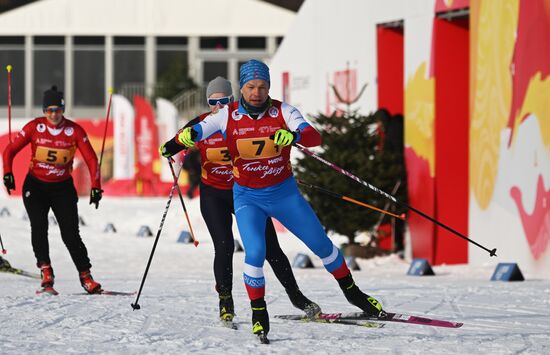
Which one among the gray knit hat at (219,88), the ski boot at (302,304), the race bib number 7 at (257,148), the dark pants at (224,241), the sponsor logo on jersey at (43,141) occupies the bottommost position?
the ski boot at (302,304)

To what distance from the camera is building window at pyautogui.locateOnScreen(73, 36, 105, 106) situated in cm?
4244

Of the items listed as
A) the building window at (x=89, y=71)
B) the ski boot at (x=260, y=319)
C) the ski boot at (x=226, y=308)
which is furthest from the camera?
the building window at (x=89, y=71)

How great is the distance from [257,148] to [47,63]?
3552cm

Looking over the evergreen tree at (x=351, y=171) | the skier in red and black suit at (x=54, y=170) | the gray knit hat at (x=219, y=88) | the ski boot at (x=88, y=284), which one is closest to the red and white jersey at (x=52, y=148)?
the skier in red and black suit at (x=54, y=170)

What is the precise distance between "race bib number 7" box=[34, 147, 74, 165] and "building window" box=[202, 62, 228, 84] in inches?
1210

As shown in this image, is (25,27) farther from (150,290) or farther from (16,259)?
(150,290)

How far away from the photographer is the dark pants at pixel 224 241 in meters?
8.84

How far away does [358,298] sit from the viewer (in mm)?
8617

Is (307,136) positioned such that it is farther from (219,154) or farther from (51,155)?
(51,155)

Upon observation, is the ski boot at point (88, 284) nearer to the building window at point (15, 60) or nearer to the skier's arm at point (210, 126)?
the skier's arm at point (210, 126)

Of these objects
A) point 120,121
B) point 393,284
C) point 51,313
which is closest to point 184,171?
point 120,121

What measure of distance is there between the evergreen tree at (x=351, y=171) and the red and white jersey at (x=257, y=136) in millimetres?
7087

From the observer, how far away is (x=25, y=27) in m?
41.8

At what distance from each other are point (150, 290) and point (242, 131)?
3.62 metres
